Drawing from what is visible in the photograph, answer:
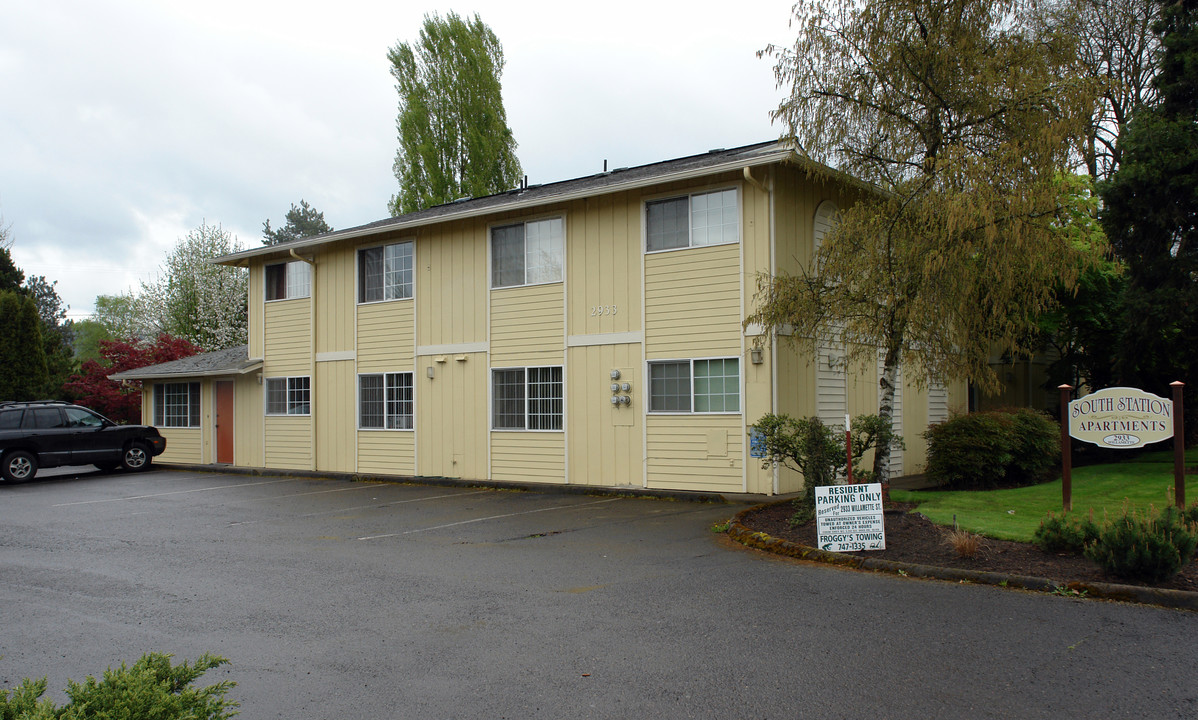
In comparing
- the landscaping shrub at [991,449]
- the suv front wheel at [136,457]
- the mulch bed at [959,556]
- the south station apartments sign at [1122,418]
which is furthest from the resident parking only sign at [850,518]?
the suv front wheel at [136,457]

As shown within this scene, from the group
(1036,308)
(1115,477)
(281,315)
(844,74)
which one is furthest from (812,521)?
(281,315)

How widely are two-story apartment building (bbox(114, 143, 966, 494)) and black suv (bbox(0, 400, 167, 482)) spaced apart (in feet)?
6.69

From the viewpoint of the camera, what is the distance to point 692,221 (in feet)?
49.1

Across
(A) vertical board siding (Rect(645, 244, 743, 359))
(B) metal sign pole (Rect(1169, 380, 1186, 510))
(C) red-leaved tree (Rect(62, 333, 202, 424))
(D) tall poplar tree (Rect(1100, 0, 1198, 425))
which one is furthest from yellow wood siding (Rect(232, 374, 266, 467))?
(D) tall poplar tree (Rect(1100, 0, 1198, 425))

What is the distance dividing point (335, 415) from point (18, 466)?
715cm

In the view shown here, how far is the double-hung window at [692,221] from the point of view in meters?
14.5

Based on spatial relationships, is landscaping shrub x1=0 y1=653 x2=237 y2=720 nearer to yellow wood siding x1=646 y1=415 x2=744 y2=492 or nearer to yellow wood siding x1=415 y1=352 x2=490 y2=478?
yellow wood siding x1=646 y1=415 x2=744 y2=492

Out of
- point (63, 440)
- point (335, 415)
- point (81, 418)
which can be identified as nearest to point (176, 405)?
point (81, 418)

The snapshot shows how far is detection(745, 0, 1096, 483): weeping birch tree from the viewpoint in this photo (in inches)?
394

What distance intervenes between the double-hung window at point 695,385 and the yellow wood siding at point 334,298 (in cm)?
843

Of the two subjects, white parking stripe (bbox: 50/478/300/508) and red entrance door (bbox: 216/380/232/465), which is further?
red entrance door (bbox: 216/380/232/465)

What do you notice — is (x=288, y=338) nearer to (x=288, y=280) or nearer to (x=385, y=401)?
(x=288, y=280)

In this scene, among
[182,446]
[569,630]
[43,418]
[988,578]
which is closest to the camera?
[569,630]

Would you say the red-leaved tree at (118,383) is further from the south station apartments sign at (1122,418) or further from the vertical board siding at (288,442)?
the south station apartments sign at (1122,418)
